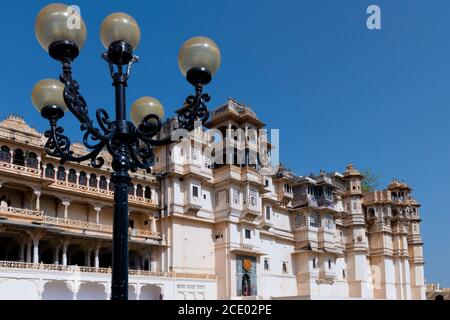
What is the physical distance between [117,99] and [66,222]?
1095 inches

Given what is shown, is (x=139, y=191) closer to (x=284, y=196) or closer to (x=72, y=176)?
(x=72, y=176)

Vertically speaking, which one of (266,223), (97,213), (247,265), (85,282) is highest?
(97,213)

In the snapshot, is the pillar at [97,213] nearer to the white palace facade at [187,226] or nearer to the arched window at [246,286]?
the white palace facade at [187,226]

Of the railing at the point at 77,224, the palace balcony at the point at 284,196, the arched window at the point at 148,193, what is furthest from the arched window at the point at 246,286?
the railing at the point at 77,224

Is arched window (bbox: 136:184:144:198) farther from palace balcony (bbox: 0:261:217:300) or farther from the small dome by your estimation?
the small dome

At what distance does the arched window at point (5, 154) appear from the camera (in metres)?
32.7

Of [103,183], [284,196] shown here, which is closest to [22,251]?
[103,183]

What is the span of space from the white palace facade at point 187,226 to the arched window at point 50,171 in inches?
2.7

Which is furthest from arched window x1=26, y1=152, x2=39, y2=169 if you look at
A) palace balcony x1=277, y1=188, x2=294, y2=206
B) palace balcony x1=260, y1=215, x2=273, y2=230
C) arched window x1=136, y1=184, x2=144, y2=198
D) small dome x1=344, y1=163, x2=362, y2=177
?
small dome x1=344, y1=163, x2=362, y2=177

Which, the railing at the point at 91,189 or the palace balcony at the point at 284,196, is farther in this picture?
the palace balcony at the point at 284,196

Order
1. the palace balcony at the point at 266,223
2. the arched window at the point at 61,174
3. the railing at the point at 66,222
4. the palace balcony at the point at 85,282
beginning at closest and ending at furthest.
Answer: the palace balcony at the point at 85,282 < the railing at the point at 66,222 < the arched window at the point at 61,174 < the palace balcony at the point at 266,223

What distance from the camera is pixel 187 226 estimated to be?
137 feet
